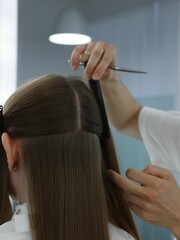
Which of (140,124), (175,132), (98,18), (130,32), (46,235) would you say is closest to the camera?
(46,235)

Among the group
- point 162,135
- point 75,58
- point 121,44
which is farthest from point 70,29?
point 75,58

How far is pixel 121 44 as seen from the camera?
6.95ft

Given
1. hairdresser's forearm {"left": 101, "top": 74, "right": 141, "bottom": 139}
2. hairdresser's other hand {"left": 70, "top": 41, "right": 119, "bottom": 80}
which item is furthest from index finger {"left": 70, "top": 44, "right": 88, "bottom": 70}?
hairdresser's forearm {"left": 101, "top": 74, "right": 141, "bottom": 139}

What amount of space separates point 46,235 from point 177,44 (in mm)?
1388

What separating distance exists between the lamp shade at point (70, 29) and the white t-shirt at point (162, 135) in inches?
41.5

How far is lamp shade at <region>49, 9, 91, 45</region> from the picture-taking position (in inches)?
84.7

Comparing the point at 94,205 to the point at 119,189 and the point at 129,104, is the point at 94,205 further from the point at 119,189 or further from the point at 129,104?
the point at 129,104

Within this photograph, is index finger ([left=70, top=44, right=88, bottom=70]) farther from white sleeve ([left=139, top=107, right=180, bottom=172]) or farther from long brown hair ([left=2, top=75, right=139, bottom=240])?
white sleeve ([left=139, top=107, right=180, bottom=172])

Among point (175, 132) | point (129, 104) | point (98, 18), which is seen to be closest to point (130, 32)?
point (98, 18)

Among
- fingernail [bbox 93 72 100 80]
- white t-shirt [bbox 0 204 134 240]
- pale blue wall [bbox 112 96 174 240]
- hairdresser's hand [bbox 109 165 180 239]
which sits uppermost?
fingernail [bbox 93 72 100 80]

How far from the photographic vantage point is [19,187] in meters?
0.85

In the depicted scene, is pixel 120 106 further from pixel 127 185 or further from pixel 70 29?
pixel 70 29

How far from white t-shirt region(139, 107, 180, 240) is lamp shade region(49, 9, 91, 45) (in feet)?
3.46

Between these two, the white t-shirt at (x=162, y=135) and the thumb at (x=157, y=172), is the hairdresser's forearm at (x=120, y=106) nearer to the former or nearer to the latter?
the white t-shirt at (x=162, y=135)
